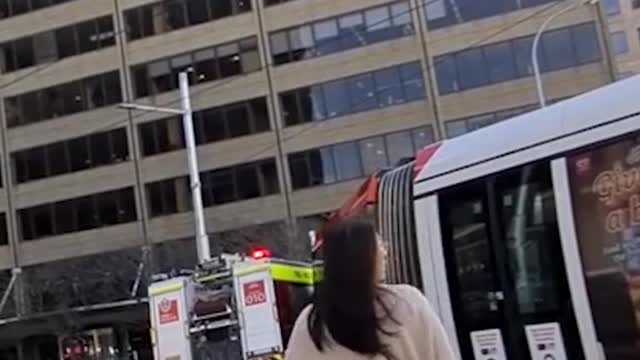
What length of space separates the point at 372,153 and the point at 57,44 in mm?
20040

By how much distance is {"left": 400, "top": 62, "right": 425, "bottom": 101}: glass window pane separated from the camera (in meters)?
53.4

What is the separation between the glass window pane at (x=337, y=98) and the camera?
54.7m

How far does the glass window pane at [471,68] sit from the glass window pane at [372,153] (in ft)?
15.8

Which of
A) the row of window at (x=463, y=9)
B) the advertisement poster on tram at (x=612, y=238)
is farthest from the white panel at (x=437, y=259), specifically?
the row of window at (x=463, y=9)

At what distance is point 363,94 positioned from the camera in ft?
179

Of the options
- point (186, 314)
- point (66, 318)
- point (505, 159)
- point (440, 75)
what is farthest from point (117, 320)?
point (505, 159)

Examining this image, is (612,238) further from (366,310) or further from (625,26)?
(625,26)

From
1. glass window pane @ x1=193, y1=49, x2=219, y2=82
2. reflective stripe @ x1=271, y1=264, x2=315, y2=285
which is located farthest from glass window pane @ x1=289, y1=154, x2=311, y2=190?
reflective stripe @ x1=271, y1=264, x2=315, y2=285

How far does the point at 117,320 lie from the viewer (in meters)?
46.3

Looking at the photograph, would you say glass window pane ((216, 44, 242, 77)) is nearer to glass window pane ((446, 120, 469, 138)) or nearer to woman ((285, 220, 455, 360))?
glass window pane ((446, 120, 469, 138))

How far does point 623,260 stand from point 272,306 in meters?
10.1

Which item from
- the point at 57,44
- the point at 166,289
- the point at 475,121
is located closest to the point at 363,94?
the point at 475,121

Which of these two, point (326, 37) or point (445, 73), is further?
point (326, 37)

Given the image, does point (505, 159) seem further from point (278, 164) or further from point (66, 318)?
point (278, 164)
